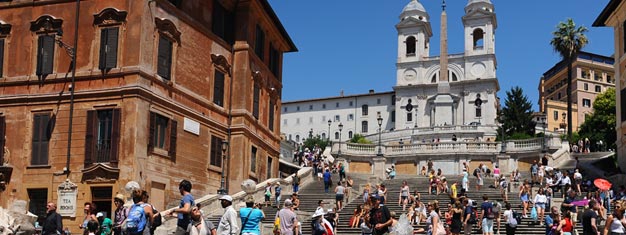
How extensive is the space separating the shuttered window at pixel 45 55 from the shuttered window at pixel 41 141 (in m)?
1.79

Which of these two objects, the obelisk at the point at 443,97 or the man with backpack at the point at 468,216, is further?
the obelisk at the point at 443,97

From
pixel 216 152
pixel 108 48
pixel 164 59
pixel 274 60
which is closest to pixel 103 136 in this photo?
pixel 108 48

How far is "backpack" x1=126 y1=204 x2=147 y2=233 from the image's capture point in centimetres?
1448

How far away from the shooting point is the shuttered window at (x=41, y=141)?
103 feet

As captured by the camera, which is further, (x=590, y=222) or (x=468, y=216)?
(x=468, y=216)

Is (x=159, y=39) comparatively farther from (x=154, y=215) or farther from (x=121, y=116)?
(x=154, y=215)

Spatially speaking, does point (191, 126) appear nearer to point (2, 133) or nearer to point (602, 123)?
point (2, 133)

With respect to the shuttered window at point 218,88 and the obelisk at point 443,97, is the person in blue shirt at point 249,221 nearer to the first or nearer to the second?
the shuttered window at point 218,88

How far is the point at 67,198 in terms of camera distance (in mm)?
30562

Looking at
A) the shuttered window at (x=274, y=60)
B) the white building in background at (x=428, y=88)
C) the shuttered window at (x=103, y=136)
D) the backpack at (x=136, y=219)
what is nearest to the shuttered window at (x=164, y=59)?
the shuttered window at (x=103, y=136)

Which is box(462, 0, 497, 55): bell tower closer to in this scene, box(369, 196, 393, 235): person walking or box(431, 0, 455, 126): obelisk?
box(431, 0, 455, 126): obelisk

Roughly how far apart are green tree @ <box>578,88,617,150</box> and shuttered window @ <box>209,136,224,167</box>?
54587mm

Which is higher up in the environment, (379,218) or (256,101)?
(256,101)

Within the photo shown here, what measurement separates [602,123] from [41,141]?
69.2 meters
